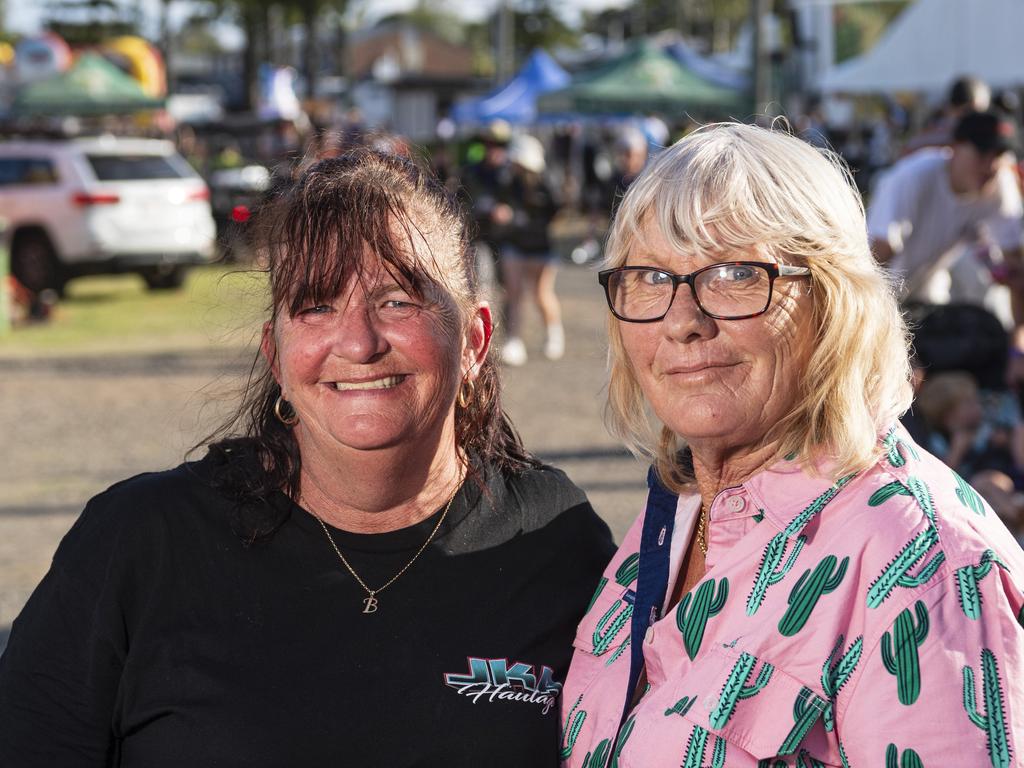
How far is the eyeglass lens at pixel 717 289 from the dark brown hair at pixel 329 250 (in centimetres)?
45

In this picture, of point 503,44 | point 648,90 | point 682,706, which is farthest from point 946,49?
point 503,44

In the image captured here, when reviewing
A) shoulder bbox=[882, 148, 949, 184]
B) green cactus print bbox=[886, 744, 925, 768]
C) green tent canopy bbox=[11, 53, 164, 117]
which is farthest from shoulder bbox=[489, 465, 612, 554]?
green tent canopy bbox=[11, 53, 164, 117]

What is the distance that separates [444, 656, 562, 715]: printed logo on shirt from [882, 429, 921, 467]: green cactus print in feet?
2.49

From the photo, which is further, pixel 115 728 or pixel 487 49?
pixel 487 49

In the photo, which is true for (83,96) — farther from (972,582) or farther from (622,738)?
(972,582)

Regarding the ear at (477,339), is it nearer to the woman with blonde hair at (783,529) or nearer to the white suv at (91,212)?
the woman with blonde hair at (783,529)

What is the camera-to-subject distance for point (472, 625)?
2.37 metres

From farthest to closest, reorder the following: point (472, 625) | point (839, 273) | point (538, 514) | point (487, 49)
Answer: point (487, 49), point (538, 514), point (472, 625), point (839, 273)

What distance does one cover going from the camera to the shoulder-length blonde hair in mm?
2021

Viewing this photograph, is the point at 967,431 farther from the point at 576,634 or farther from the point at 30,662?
the point at 30,662

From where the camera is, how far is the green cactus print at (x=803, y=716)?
182 centimetres

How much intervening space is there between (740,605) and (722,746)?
21 centimetres

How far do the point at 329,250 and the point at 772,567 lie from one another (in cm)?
95

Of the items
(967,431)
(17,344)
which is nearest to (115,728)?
(967,431)
